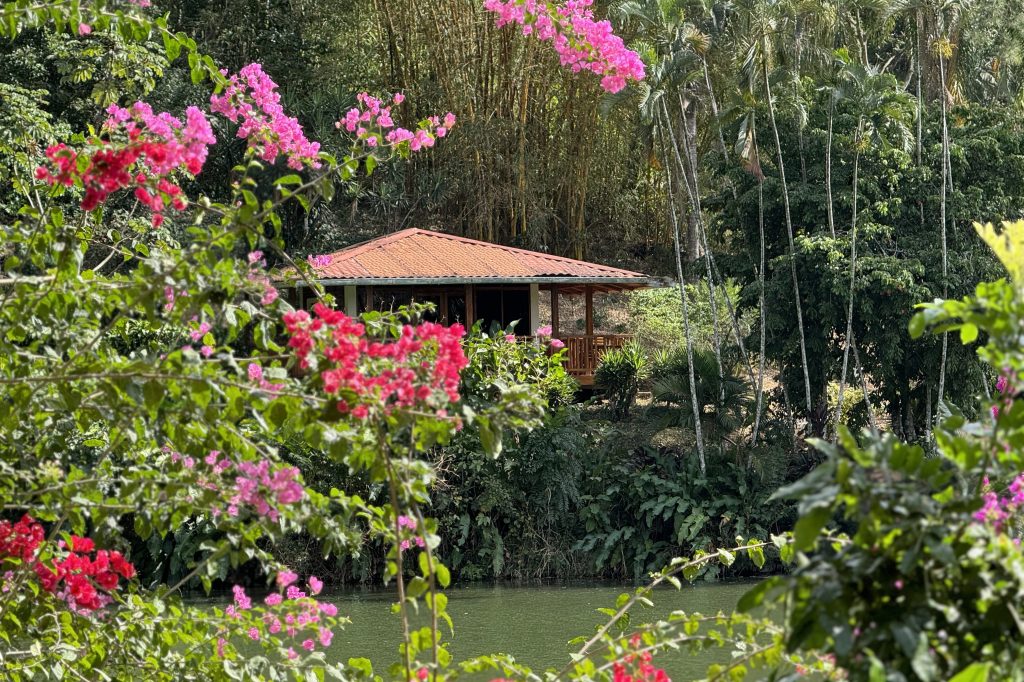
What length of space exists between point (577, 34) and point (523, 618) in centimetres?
1118

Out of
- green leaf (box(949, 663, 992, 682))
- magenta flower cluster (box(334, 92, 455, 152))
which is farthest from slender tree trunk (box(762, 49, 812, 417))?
green leaf (box(949, 663, 992, 682))

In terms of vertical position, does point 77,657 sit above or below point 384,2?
below

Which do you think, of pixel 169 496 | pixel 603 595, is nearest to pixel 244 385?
pixel 169 496

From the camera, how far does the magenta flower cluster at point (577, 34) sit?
4.07m

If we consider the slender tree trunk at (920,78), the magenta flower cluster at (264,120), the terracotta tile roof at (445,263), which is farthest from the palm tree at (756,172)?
the magenta flower cluster at (264,120)

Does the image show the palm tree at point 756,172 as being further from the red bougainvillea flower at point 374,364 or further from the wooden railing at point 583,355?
the red bougainvillea flower at point 374,364

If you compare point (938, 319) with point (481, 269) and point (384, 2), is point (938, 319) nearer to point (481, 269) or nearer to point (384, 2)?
point (481, 269)

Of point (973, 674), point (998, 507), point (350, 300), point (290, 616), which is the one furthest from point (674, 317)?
point (973, 674)

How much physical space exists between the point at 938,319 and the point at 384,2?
83.5ft

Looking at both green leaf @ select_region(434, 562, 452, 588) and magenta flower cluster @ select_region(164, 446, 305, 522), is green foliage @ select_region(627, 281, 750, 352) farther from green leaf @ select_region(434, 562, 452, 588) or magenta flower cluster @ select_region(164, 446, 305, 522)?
green leaf @ select_region(434, 562, 452, 588)

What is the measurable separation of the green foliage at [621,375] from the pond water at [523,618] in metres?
4.06

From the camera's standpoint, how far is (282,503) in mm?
2916

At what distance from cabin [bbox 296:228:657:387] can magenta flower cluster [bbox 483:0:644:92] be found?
1494 cm

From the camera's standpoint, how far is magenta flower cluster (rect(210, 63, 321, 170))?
3.76m
